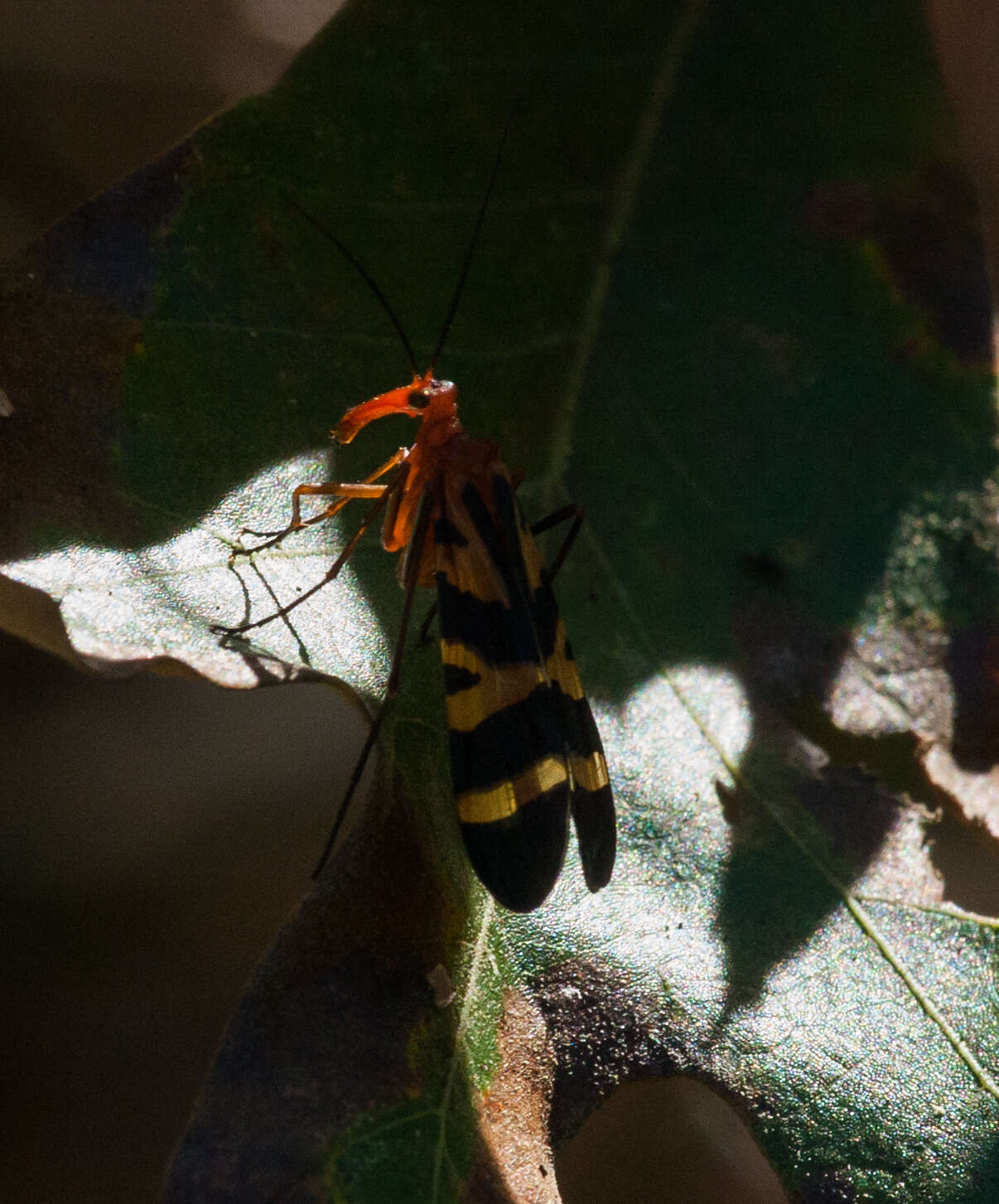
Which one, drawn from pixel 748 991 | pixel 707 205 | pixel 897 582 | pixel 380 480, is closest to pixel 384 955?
pixel 748 991

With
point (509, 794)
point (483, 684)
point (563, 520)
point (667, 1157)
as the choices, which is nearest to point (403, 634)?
point (483, 684)

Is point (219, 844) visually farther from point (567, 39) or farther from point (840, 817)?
point (567, 39)

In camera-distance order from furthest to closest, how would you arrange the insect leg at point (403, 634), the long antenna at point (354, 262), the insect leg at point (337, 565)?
the long antenna at point (354, 262), the insect leg at point (403, 634), the insect leg at point (337, 565)

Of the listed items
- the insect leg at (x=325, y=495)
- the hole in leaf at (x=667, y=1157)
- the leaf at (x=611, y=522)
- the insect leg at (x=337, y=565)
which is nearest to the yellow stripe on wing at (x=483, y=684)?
the leaf at (x=611, y=522)

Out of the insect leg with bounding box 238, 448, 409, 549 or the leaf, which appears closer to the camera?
the leaf

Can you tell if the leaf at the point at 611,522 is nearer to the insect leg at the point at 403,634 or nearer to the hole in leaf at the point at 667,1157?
the insect leg at the point at 403,634

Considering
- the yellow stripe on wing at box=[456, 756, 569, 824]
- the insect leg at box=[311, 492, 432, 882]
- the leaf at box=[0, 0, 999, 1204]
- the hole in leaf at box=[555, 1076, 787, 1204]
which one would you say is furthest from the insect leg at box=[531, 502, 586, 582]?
the hole in leaf at box=[555, 1076, 787, 1204]

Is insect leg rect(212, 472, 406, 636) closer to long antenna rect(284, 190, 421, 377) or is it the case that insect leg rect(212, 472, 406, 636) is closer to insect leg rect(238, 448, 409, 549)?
insect leg rect(238, 448, 409, 549)
